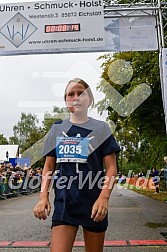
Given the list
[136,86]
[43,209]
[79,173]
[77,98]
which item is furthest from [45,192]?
[136,86]

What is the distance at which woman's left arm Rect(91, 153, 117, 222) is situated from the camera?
2.39 m

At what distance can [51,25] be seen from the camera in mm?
7777

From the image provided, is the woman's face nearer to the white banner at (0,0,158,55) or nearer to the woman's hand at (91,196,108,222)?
the woman's hand at (91,196,108,222)

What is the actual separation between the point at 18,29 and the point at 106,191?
6.16 m

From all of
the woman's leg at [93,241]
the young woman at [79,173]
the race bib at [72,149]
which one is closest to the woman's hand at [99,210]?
the young woman at [79,173]

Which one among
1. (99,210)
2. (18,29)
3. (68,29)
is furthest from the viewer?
(18,29)

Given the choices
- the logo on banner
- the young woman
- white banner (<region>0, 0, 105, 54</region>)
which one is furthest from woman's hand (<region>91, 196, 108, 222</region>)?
the logo on banner

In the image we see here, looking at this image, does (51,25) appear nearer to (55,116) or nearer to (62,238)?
(55,116)

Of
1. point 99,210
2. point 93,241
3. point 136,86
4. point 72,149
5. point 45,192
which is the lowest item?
point 93,241

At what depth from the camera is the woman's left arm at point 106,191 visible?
2.39 meters

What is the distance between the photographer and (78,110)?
2.69m

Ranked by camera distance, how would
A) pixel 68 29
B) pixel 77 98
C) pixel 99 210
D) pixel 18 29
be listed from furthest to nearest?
pixel 18 29 < pixel 68 29 < pixel 77 98 < pixel 99 210

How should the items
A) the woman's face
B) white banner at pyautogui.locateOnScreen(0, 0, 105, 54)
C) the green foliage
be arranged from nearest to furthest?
the woman's face < white banner at pyautogui.locateOnScreen(0, 0, 105, 54) < the green foliage

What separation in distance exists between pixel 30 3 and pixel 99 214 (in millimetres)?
6378
